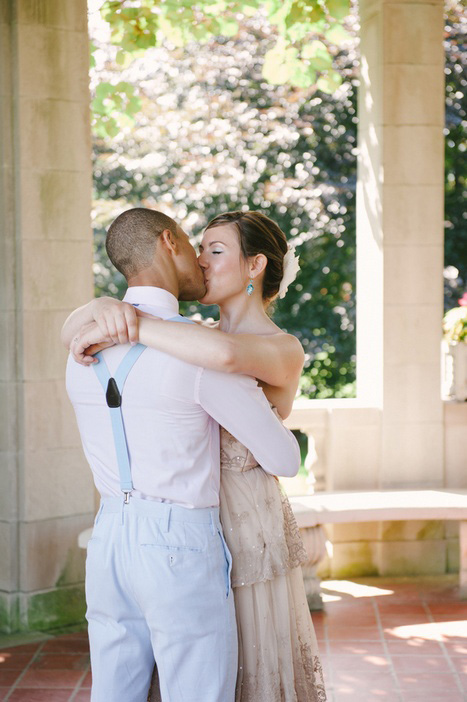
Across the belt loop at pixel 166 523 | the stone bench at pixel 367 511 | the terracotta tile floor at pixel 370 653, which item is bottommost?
the terracotta tile floor at pixel 370 653

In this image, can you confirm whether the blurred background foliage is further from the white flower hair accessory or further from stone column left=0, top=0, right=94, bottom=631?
the white flower hair accessory

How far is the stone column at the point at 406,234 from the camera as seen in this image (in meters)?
5.80

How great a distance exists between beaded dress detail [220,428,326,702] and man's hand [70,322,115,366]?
16.3 inches

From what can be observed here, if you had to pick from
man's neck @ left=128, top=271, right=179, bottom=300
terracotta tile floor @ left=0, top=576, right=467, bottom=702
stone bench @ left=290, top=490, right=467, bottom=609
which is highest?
man's neck @ left=128, top=271, right=179, bottom=300

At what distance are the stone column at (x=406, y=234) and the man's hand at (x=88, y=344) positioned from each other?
12.3 ft

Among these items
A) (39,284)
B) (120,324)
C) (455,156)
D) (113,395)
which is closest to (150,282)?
(120,324)

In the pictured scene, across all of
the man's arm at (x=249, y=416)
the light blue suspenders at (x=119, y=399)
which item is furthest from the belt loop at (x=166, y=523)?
the man's arm at (x=249, y=416)

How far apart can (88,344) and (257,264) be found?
25.8 inches

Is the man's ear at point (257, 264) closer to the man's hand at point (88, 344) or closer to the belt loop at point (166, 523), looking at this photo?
the man's hand at point (88, 344)

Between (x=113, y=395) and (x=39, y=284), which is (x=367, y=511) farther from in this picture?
(x=113, y=395)

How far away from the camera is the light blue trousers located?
7.30ft

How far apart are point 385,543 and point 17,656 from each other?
7.51 ft

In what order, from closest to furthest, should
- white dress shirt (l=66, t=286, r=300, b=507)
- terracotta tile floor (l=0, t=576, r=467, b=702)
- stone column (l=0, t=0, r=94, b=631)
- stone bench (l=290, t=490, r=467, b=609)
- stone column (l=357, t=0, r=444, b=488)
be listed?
white dress shirt (l=66, t=286, r=300, b=507), terracotta tile floor (l=0, t=576, r=467, b=702), stone column (l=0, t=0, r=94, b=631), stone bench (l=290, t=490, r=467, b=609), stone column (l=357, t=0, r=444, b=488)

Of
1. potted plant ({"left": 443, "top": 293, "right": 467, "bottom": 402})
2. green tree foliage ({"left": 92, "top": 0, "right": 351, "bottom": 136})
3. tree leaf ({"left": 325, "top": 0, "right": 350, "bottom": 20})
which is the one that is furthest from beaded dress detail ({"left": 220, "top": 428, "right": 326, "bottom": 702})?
green tree foliage ({"left": 92, "top": 0, "right": 351, "bottom": 136})
